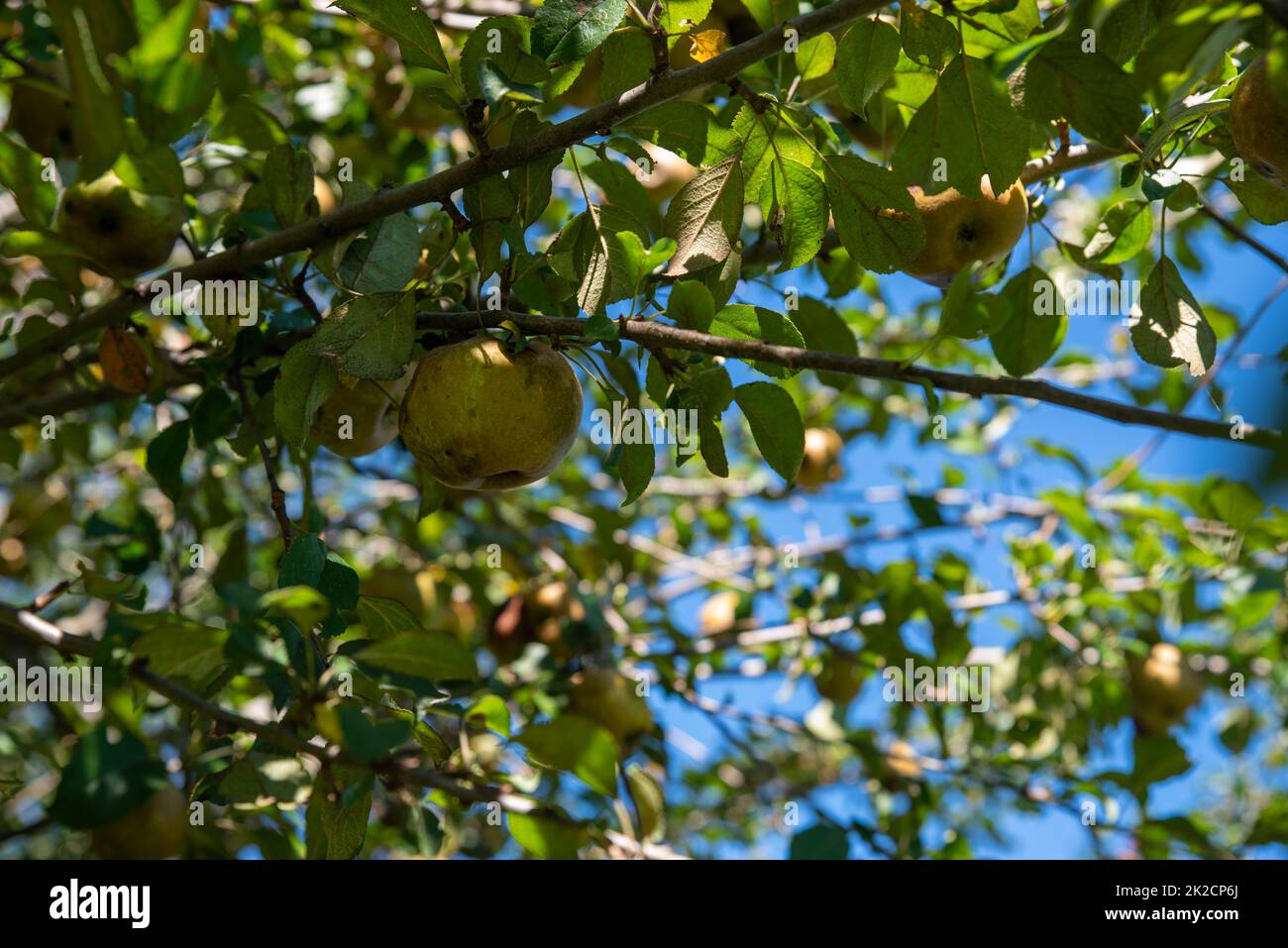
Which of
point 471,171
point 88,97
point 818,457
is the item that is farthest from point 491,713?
point 818,457

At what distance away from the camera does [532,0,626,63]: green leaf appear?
1.62 metres

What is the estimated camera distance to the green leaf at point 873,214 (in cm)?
188

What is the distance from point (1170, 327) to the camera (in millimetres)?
1914

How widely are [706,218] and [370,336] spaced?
1.94 ft

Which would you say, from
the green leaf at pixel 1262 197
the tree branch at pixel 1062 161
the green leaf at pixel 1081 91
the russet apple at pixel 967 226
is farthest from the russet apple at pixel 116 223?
the green leaf at pixel 1262 197

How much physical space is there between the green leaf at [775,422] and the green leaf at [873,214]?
327mm

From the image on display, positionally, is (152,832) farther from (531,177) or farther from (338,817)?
(531,177)

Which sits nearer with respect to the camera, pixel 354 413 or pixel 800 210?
pixel 800 210

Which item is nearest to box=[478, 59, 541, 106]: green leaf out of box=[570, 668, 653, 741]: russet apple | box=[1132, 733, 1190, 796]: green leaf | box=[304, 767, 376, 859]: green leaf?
box=[304, 767, 376, 859]: green leaf

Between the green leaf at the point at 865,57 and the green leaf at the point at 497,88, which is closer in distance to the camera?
the green leaf at the point at 497,88

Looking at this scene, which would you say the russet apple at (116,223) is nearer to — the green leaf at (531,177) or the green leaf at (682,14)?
the green leaf at (531,177)

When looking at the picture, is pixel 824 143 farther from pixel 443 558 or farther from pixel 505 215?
pixel 443 558

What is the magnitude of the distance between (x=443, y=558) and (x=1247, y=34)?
3559 millimetres
